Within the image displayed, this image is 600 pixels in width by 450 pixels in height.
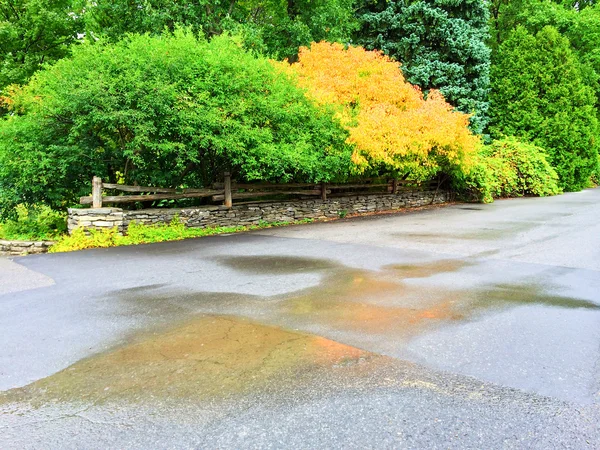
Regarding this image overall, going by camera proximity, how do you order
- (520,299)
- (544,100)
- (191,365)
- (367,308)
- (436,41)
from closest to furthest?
(191,365), (367,308), (520,299), (436,41), (544,100)

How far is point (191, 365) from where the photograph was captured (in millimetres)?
3605

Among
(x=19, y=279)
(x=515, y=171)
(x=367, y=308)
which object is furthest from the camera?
(x=515, y=171)

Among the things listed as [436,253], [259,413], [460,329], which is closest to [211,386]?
[259,413]

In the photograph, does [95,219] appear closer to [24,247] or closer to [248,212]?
[24,247]

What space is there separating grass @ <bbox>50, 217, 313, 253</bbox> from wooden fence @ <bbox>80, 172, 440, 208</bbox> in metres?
0.74

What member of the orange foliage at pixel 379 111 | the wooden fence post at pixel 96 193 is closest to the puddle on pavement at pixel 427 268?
the orange foliage at pixel 379 111

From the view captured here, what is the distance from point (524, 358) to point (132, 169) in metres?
10.1

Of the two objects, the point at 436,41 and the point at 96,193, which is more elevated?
the point at 436,41

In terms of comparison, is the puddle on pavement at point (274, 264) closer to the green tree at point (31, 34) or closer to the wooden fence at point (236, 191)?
the wooden fence at point (236, 191)

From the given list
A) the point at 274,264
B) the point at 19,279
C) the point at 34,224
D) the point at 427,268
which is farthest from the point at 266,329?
the point at 34,224

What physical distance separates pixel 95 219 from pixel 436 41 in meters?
21.1

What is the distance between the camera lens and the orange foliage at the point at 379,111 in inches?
538

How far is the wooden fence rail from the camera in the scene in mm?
10219

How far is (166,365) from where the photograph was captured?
3.61 m
